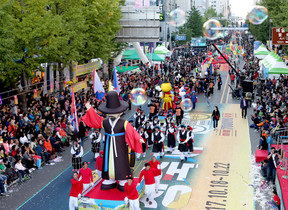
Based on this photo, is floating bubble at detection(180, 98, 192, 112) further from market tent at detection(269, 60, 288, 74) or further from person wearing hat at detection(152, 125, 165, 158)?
market tent at detection(269, 60, 288, 74)

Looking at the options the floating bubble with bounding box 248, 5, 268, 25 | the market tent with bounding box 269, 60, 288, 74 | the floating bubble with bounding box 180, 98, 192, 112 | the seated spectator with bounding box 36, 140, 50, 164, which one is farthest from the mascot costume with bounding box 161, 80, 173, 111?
the market tent with bounding box 269, 60, 288, 74

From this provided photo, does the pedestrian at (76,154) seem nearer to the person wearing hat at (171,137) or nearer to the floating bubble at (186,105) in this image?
the person wearing hat at (171,137)

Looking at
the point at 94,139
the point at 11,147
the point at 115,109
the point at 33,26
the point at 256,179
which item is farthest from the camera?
the point at 33,26

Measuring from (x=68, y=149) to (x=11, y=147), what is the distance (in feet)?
12.1

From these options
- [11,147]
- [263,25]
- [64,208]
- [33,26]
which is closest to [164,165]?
[64,208]

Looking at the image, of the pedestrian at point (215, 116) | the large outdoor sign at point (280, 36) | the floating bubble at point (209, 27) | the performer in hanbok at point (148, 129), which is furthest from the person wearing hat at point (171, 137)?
the large outdoor sign at point (280, 36)

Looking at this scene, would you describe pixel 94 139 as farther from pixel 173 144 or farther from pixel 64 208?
pixel 64 208

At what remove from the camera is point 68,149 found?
1688 cm

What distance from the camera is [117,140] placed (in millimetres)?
9977

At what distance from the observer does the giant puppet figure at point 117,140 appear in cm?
980

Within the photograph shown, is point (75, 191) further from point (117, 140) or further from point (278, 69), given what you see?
point (278, 69)

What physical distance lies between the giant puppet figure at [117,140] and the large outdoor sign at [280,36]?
17.9m

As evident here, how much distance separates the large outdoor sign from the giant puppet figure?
1785 cm

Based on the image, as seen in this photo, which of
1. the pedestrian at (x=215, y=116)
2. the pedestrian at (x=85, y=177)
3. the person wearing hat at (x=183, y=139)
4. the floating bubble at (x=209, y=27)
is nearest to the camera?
the pedestrian at (x=85, y=177)
